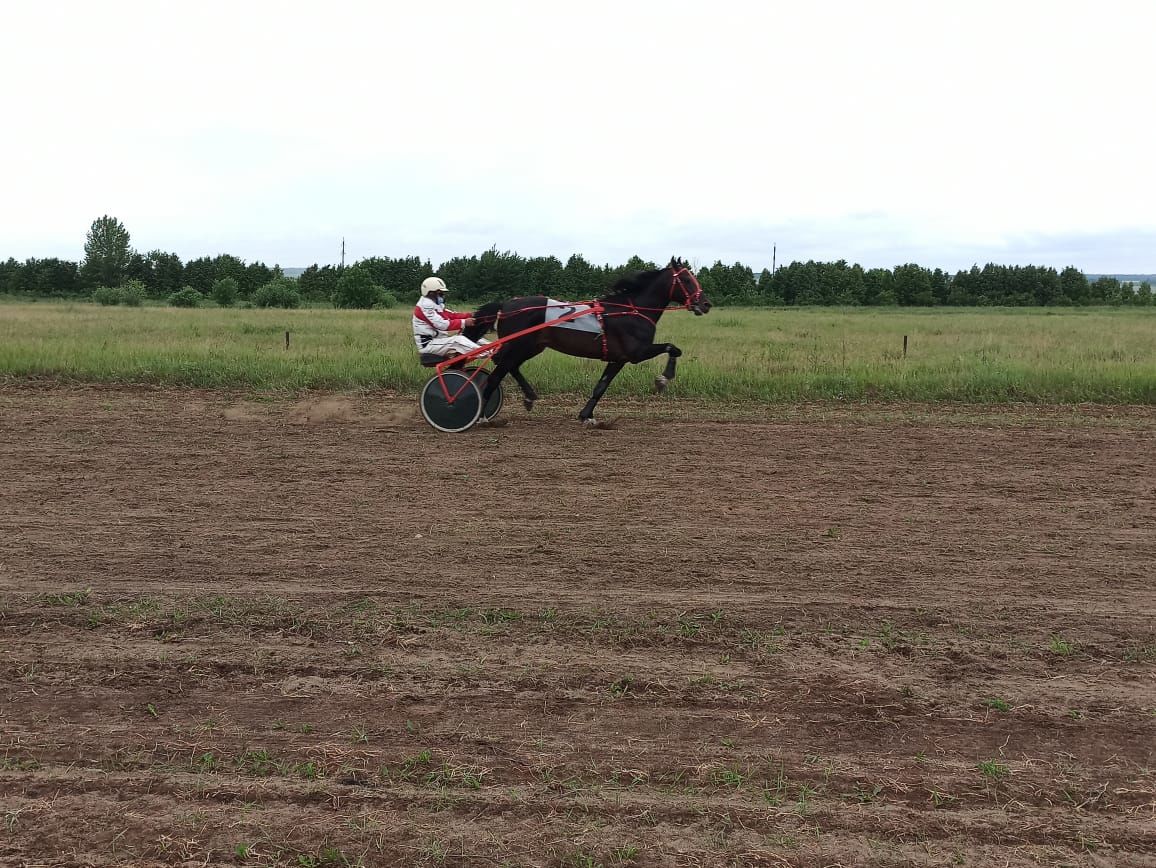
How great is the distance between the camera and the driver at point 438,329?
36.5ft

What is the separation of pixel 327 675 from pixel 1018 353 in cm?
1838

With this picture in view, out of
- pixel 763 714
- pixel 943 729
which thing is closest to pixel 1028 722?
pixel 943 729

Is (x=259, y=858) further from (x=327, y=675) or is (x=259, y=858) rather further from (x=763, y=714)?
(x=763, y=714)

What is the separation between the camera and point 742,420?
485 inches

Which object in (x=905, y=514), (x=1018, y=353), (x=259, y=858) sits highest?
(x=1018, y=353)

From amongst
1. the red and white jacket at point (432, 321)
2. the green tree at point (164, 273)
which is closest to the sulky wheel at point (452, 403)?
the red and white jacket at point (432, 321)

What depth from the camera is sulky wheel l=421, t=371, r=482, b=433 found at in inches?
445

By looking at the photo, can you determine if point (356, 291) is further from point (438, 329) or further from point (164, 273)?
point (438, 329)

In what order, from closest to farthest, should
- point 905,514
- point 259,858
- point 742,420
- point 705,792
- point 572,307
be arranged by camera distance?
point 259,858 < point 705,792 < point 905,514 < point 572,307 < point 742,420

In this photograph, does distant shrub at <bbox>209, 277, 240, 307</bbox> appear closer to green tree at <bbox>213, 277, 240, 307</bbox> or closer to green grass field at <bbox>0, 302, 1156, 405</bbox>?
green tree at <bbox>213, 277, 240, 307</bbox>

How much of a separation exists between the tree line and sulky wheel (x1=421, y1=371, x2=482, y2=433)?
151ft

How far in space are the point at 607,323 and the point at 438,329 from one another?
198cm

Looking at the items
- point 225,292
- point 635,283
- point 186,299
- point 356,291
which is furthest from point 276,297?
point 635,283

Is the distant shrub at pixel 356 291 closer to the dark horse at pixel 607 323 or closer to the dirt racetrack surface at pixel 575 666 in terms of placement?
the dark horse at pixel 607 323
